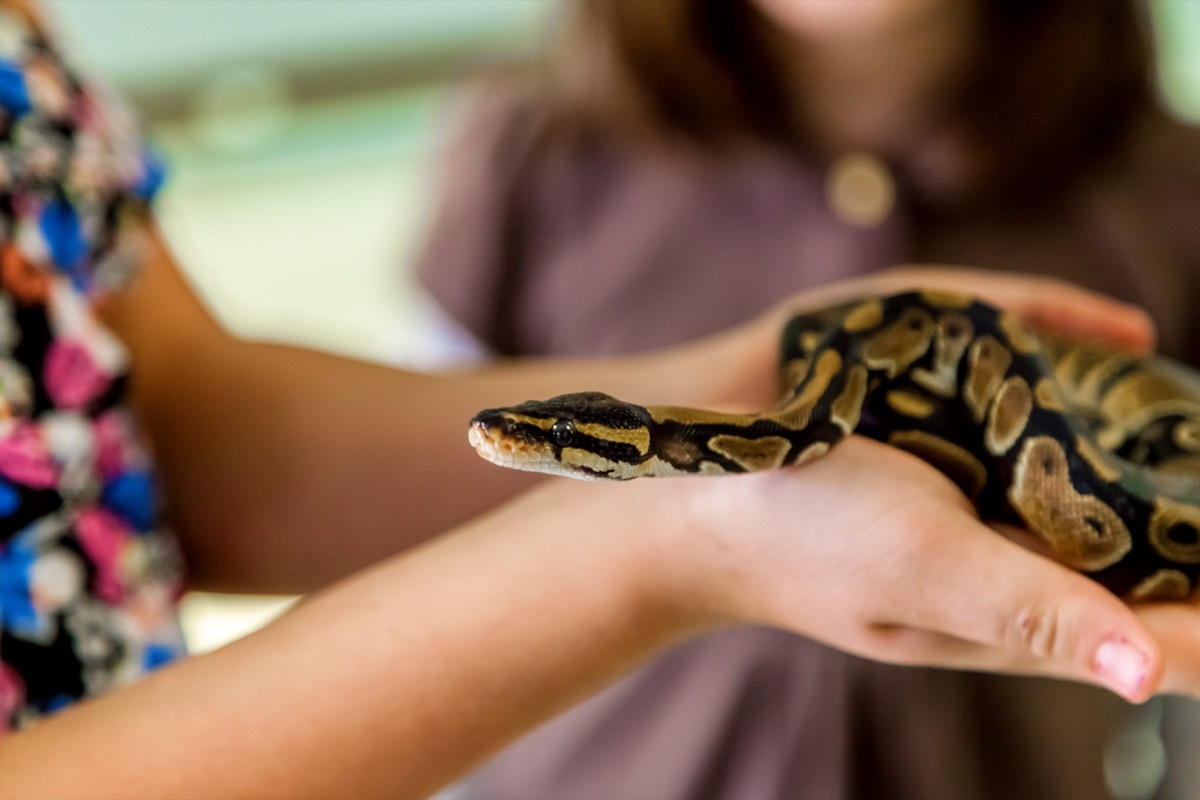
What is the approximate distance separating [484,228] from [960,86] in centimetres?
70

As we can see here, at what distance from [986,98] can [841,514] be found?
3.35ft

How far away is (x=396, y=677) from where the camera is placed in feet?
2.37

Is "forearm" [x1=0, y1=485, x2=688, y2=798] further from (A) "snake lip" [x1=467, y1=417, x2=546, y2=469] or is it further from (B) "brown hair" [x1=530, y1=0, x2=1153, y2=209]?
(B) "brown hair" [x1=530, y1=0, x2=1153, y2=209]

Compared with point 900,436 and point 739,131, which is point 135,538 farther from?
point 739,131

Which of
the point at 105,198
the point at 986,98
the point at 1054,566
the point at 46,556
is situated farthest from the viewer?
the point at 986,98

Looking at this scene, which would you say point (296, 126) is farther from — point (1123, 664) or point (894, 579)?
point (1123, 664)

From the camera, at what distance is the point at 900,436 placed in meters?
0.80

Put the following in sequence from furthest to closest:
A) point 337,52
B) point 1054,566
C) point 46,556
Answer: point 337,52 < point 46,556 < point 1054,566

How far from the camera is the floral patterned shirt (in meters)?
0.75

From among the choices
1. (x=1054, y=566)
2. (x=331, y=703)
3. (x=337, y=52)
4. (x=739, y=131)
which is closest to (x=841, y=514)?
(x=1054, y=566)

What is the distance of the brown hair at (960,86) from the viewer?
147 centimetres

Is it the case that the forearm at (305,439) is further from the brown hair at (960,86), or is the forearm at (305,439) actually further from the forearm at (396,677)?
the brown hair at (960,86)

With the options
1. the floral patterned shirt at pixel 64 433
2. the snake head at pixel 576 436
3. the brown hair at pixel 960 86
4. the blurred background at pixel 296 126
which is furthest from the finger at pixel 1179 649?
the blurred background at pixel 296 126

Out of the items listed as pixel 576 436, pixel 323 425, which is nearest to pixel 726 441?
pixel 576 436
